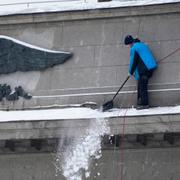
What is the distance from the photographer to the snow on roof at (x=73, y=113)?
15.7 m

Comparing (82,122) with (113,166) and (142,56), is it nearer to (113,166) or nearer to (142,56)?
(113,166)

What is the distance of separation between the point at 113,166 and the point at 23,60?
117 inches

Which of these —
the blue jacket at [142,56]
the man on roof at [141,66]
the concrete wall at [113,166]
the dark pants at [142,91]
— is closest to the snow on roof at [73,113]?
the dark pants at [142,91]

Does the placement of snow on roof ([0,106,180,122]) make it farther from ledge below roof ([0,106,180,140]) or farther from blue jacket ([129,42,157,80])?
blue jacket ([129,42,157,80])

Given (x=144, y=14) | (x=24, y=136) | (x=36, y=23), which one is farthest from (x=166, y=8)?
(x=24, y=136)

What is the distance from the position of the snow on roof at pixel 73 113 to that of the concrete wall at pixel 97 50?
0.34 m

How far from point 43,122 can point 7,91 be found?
1.72 m

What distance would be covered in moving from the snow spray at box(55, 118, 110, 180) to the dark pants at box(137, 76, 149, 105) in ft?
3.16

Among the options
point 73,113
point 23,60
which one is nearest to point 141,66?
point 73,113

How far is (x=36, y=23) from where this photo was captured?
17.5 m

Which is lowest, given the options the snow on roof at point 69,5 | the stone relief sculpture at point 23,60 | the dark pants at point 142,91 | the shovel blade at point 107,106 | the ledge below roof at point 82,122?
the ledge below roof at point 82,122

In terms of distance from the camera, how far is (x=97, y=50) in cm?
1708

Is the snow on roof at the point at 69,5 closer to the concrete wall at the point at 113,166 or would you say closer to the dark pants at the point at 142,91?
the dark pants at the point at 142,91

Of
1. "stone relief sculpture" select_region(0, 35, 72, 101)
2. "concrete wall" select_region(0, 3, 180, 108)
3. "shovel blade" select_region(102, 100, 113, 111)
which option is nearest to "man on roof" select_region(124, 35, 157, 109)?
"concrete wall" select_region(0, 3, 180, 108)
